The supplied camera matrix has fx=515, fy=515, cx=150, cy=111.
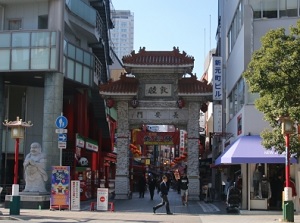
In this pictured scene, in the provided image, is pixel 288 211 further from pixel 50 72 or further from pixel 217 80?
pixel 50 72

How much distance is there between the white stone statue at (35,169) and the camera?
25.8 metres

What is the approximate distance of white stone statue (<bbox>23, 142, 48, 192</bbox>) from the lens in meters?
25.8

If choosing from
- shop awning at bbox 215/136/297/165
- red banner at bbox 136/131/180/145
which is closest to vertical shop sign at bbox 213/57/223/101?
red banner at bbox 136/131/180/145

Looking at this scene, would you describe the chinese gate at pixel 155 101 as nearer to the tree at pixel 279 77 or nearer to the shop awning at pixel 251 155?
the shop awning at pixel 251 155

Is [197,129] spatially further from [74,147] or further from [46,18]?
[46,18]

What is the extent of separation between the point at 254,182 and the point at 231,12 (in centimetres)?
1316

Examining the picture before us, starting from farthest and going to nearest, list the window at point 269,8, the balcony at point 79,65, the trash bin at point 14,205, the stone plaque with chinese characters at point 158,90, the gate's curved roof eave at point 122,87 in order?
the stone plaque with chinese characters at point 158,90, the gate's curved roof eave at point 122,87, the balcony at point 79,65, the window at point 269,8, the trash bin at point 14,205

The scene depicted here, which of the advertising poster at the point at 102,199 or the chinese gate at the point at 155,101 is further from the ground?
the chinese gate at the point at 155,101

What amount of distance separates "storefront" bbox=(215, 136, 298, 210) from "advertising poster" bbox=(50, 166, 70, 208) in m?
7.48

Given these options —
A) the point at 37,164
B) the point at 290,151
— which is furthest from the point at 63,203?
the point at 290,151

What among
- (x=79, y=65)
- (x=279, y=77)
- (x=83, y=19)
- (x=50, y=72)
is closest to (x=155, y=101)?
(x=79, y=65)

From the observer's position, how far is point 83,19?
121ft

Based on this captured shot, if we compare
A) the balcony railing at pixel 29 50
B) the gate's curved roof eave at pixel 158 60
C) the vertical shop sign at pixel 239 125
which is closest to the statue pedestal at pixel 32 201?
the balcony railing at pixel 29 50

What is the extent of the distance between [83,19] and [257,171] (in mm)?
18566
